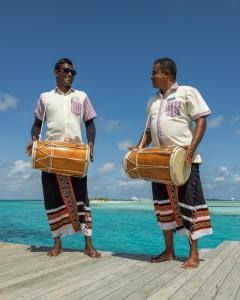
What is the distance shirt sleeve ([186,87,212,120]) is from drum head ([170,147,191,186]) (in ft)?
1.25

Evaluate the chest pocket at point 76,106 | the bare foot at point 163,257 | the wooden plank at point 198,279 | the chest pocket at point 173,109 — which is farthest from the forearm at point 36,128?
the wooden plank at point 198,279

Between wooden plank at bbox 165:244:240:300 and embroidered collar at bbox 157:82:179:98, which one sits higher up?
embroidered collar at bbox 157:82:179:98

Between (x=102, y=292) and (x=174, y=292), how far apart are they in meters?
0.47

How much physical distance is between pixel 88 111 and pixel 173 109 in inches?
46.0

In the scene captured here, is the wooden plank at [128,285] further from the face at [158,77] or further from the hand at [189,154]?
the face at [158,77]

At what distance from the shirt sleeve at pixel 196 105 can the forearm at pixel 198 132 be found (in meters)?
0.05

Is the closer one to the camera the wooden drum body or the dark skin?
the wooden drum body

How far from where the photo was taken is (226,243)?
→ 554cm

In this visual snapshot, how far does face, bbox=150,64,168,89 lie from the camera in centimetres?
Result: 387

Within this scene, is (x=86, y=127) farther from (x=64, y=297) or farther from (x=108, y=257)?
(x=64, y=297)

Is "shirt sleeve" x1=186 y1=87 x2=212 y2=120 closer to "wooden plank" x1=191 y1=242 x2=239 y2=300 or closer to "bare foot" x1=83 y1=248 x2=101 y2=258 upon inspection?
"wooden plank" x1=191 y1=242 x2=239 y2=300

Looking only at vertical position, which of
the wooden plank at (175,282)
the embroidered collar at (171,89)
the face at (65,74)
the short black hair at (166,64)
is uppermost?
the face at (65,74)

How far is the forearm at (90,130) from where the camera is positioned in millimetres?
4496

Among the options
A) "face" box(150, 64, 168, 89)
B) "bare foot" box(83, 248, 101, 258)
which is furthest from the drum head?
"bare foot" box(83, 248, 101, 258)
